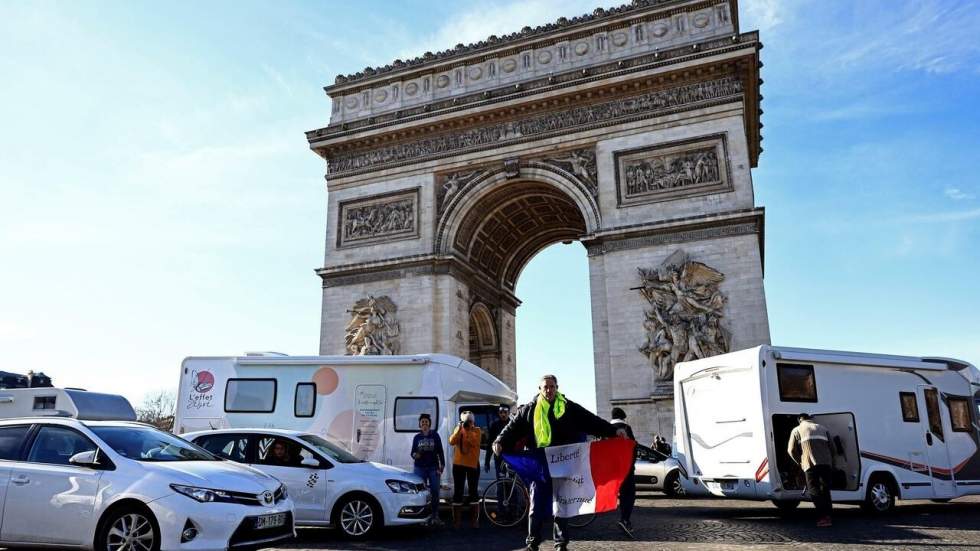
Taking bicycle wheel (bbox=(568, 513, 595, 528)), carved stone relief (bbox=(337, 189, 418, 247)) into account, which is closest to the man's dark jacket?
bicycle wheel (bbox=(568, 513, 595, 528))

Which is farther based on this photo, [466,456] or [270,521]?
[466,456]

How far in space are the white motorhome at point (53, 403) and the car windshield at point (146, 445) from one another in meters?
9.83

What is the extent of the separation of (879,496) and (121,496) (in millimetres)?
10582

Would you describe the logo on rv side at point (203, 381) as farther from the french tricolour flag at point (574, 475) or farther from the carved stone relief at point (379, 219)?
the carved stone relief at point (379, 219)

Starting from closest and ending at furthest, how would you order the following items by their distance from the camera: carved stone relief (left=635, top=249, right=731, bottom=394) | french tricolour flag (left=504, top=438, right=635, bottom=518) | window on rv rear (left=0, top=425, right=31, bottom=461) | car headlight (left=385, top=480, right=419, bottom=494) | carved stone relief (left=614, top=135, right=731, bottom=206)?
french tricolour flag (left=504, top=438, right=635, bottom=518) → window on rv rear (left=0, top=425, right=31, bottom=461) → car headlight (left=385, top=480, right=419, bottom=494) → carved stone relief (left=635, top=249, right=731, bottom=394) → carved stone relief (left=614, top=135, right=731, bottom=206)

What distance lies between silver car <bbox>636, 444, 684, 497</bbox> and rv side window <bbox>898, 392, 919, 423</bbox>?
4.81 meters

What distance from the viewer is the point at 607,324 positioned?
70.7ft

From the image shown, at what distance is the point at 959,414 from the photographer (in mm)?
12344

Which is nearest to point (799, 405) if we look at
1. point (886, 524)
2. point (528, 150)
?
point (886, 524)

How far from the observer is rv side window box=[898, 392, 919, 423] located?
1153 cm

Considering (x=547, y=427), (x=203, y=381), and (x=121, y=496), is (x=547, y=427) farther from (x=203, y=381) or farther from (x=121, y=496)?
(x=203, y=381)

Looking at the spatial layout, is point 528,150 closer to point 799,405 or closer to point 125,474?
point 799,405

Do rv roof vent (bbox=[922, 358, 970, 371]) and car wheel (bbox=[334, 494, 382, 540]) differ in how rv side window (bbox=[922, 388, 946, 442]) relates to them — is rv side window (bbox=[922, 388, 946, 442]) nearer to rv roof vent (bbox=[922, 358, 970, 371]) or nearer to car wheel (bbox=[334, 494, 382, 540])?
rv roof vent (bbox=[922, 358, 970, 371])

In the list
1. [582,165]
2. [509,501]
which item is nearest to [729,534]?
[509,501]
